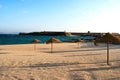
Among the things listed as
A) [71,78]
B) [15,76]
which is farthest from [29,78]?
[71,78]

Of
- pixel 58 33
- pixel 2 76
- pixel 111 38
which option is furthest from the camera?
pixel 58 33

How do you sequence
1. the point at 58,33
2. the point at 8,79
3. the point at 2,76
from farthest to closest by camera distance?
1. the point at 58,33
2. the point at 2,76
3. the point at 8,79

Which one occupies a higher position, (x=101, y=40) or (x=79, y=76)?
(x=101, y=40)

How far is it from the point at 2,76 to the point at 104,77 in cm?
380

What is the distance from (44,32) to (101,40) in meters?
134

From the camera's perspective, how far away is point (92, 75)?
8.08 m

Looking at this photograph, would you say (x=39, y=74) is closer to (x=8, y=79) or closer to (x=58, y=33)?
(x=8, y=79)

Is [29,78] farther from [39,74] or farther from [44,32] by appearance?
[44,32]

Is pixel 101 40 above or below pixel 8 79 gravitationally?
above

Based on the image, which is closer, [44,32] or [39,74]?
[39,74]

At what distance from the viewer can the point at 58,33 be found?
138 metres

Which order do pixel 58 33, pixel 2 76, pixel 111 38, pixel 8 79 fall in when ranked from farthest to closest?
pixel 58 33 < pixel 111 38 < pixel 2 76 < pixel 8 79

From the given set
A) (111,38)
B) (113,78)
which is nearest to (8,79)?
(113,78)

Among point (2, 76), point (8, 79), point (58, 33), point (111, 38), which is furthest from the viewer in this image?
point (58, 33)
